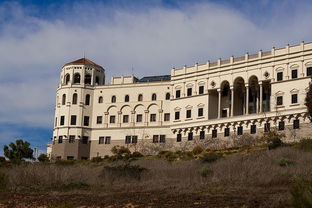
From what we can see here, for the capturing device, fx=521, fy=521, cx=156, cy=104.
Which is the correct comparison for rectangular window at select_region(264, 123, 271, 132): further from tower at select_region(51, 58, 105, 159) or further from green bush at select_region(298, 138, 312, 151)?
tower at select_region(51, 58, 105, 159)

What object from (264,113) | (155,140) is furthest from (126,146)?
(264,113)

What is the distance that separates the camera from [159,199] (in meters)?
26.9

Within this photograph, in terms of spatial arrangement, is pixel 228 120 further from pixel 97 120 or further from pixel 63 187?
pixel 63 187

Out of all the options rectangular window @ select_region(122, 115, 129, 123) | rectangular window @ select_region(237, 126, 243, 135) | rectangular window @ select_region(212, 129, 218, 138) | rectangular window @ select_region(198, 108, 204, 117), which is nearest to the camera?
rectangular window @ select_region(237, 126, 243, 135)

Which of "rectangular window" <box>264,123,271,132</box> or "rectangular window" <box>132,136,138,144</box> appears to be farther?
"rectangular window" <box>132,136,138,144</box>

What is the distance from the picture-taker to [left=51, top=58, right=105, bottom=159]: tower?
278 feet

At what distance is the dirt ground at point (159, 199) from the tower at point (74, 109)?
53.3 meters

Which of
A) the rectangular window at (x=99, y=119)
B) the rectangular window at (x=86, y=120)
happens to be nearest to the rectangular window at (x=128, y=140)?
the rectangular window at (x=99, y=119)

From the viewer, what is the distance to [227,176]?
117 feet

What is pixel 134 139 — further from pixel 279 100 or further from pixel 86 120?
pixel 279 100

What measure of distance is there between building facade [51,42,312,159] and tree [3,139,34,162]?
4665mm

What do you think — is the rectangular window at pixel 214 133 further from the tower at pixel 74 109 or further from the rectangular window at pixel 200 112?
the tower at pixel 74 109

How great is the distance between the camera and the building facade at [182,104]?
230 feet

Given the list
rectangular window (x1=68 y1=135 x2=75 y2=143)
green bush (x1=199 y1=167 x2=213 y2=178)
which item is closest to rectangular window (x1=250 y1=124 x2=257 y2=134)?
rectangular window (x1=68 y1=135 x2=75 y2=143)
